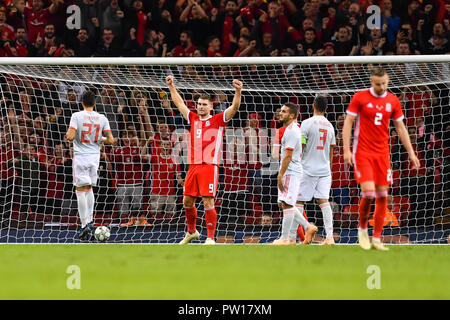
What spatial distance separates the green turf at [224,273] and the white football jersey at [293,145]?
167 cm

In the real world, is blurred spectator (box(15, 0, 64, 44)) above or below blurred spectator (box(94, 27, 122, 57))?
above

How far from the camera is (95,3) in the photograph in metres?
15.6

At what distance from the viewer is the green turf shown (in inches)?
184

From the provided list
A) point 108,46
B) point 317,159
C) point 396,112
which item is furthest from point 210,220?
point 108,46

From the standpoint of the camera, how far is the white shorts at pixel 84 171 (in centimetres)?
1041

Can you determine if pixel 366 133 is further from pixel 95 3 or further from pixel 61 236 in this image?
pixel 95 3

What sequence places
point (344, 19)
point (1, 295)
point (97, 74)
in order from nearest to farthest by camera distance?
point (1, 295) < point (97, 74) < point (344, 19)

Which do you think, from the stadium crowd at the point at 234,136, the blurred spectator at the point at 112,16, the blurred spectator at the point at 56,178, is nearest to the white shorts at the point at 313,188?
the stadium crowd at the point at 234,136

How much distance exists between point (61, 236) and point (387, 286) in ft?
25.2

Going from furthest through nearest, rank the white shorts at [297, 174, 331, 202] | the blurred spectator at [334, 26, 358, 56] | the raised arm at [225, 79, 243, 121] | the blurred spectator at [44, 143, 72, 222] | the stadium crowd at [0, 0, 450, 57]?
the stadium crowd at [0, 0, 450, 57] < the blurred spectator at [334, 26, 358, 56] < the blurred spectator at [44, 143, 72, 222] < the white shorts at [297, 174, 331, 202] < the raised arm at [225, 79, 243, 121]

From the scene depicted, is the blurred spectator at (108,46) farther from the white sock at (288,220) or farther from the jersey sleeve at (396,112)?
the jersey sleeve at (396,112)

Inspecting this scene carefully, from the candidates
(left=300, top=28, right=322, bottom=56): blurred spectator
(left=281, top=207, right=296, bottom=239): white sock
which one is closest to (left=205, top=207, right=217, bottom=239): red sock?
(left=281, top=207, right=296, bottom=239): white sock

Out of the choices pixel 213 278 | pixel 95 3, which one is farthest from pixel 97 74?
pixel 213 278

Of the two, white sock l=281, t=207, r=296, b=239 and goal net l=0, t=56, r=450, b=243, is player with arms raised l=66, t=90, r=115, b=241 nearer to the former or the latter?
goal net l=0, t=56, r=450, b=243
